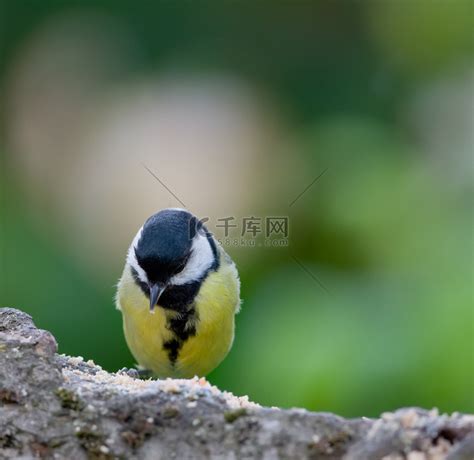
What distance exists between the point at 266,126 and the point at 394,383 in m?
2.45

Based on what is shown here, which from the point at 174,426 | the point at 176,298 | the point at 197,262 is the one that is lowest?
the point at 174,426

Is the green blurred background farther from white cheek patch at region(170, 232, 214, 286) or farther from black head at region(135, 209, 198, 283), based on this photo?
black head at region(135, 209, 198, 283)

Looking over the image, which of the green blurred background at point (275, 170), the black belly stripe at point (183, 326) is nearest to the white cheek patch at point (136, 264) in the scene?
the black belly stripe at point (183, 326)

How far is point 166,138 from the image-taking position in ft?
16.5

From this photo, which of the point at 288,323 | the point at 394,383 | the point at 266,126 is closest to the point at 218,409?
the point at 394,383

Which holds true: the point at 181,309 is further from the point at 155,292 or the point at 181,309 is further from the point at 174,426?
the point at 174,426

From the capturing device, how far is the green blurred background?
2615 mm

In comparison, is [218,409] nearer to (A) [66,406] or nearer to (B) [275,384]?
(A) [66,406]

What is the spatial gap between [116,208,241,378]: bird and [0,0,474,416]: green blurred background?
223 millimetres

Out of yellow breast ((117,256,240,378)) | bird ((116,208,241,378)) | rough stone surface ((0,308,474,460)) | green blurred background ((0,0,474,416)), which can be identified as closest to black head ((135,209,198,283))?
bird ((116,208,241,378))

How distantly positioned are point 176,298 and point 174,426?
3.70 feet

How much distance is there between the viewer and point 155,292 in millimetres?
2400

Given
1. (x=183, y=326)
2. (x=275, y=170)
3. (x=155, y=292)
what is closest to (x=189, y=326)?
(x=183, y=326)

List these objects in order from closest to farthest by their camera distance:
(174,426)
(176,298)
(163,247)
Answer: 1. (174,426)
2. (163,247)
3. (176,298)
